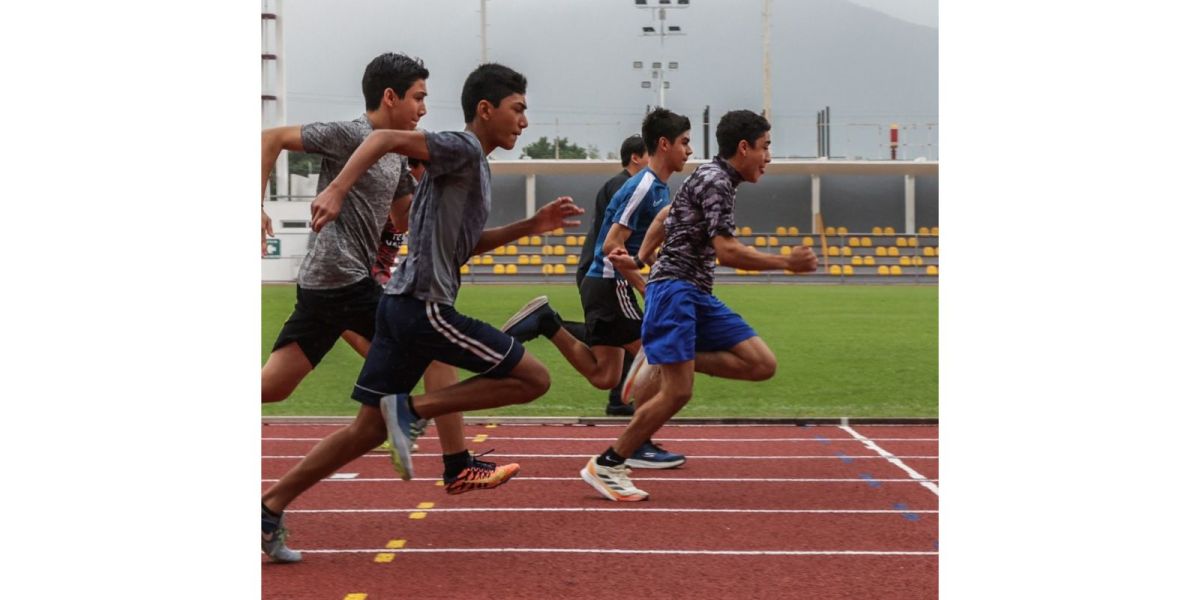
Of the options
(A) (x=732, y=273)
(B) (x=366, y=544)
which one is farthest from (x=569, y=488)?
(A) (x=732, y=273)

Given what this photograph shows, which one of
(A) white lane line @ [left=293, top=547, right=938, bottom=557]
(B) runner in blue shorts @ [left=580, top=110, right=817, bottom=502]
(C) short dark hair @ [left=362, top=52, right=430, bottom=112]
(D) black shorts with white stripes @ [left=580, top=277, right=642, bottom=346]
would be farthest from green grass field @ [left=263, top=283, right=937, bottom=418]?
(C) short dark hair @ [left=362, top=52, right=430, bottom=112]

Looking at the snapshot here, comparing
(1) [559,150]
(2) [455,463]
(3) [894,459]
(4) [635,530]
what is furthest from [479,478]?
(1) [559,150]

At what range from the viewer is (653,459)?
663 cm

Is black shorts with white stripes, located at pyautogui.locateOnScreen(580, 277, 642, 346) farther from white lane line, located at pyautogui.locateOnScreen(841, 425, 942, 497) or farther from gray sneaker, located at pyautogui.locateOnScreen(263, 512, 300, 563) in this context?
gray sneaker, located at pyautogui.locateOnScreen(263, 512, 300, 563)

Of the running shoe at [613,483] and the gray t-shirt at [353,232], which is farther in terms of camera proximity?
the running shoe at [613,483]

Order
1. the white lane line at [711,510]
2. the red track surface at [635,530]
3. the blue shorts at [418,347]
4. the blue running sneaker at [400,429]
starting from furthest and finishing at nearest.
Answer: the white lane line at [711,510] → the blue shorts at [418,347] → the blue running sneaker at [400,429] → the red track surface at [635,530]

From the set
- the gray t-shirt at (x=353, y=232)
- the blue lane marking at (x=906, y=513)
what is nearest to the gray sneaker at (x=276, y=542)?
the gray t-shirt at (x=353, y=232)

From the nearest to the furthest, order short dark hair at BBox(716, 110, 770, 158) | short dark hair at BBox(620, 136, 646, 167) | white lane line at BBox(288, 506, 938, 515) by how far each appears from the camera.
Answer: white lane line at BBox(288, 506, 938, 515)
short dark hair at BBox(716, 110, 770, 158)
short dark hair at BBox(620, 136, 646, 167)

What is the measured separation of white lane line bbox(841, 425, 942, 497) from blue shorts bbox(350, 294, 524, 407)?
203cm

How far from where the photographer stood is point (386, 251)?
6391 millimetres

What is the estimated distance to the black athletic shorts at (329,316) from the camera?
523 centimetres

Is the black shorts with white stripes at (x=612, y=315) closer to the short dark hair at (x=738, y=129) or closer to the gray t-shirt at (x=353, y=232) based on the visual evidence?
the short dark hair at (x=738, y=129)

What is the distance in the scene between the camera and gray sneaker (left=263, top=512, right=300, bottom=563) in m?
4.20
